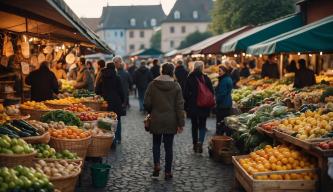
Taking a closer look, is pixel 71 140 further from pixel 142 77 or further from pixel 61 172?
pixel 142 77

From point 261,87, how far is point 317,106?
729 centimetres

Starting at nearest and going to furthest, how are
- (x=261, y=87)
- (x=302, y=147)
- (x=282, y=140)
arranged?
(x=302, y=147), (x=282, y=140), (x=261, y=87)

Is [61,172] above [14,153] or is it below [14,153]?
below

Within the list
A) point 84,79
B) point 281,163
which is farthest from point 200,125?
point 84,79

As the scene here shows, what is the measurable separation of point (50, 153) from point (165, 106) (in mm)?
2591

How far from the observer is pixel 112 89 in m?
11.8

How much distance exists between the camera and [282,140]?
8.48m

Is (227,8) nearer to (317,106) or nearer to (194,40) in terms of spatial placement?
(194,40)

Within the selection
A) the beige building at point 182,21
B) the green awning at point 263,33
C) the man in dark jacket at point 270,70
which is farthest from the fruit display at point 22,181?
the beige building at point 182,21

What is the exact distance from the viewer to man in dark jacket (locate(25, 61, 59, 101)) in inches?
491

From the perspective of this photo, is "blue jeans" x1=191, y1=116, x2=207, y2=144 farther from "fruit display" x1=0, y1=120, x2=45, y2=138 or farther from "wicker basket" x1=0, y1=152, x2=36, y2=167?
"wicker basket" x1=0, y1=152, x2=36, y2=167

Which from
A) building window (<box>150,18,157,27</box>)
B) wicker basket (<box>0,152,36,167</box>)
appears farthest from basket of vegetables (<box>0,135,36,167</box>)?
building window (<box>150,18,157,27</box>)

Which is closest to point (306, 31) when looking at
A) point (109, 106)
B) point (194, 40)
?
point (109, 106)

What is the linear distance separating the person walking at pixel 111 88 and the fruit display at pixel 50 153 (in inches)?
184
